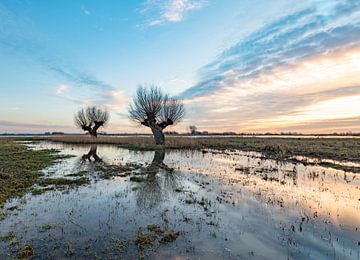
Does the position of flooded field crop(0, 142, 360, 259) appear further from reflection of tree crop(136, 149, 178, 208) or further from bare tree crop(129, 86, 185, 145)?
bare tree crop(129, 86, 185, 145)

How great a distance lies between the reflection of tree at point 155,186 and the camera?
10086mm

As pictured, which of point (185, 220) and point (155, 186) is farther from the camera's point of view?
point (155, 186)

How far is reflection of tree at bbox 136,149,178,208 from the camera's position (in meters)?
10.1

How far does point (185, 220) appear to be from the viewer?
25.9 feet

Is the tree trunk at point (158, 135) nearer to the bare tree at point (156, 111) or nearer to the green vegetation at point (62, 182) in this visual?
the bare tree at point (156, 111)

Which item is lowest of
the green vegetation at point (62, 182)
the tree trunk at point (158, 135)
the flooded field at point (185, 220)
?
the flooded field at point (185, 220)

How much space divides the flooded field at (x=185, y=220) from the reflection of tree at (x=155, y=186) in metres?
0.06

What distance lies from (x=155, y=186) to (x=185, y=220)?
4980 millimetres

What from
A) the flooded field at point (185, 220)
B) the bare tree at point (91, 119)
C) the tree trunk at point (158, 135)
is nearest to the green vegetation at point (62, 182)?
the flooded field at point (185, 220)

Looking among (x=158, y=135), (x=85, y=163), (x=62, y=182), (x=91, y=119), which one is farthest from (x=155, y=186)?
(x=91, y=119)

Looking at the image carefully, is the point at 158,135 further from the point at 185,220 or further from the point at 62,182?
the point at 185,220

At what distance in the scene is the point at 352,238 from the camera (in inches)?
261

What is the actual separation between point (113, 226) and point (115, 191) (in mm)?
4418

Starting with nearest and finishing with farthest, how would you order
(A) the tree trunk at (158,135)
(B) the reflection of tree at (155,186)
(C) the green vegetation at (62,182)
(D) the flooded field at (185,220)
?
(D) the flooded field at (185,220)
(B) the reflection of tree at (155,186)
(C) the green vegetation at (62,182)
(A) the tree trunk at (158,135)
